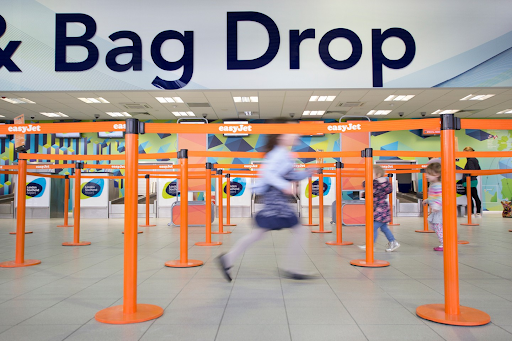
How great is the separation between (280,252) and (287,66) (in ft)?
24.4

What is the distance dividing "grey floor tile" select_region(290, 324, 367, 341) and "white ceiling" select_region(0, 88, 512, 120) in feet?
35.6

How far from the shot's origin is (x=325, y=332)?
2.45m

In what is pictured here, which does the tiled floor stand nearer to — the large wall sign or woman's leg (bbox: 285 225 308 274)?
woman's leg (bbox: 285 225 308 274)

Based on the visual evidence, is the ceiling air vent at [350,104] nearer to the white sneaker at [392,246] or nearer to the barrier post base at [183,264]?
the white sneaker at [392,246]

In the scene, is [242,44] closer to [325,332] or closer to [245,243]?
[245,243]

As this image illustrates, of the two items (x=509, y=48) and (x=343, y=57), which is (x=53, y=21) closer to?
(x=343, y=57)

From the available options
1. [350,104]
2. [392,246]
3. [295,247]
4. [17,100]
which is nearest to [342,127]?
[295,247]

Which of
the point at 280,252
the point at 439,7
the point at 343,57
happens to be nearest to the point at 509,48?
the point at 439,7

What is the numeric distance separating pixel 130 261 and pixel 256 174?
24.2 ft

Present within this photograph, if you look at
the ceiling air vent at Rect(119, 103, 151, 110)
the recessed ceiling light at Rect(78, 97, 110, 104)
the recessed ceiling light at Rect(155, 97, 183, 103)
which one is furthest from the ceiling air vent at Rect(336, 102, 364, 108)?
the recessed ceiling light at Rect(78, 97, 110, 104)

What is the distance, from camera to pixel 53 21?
468 inches

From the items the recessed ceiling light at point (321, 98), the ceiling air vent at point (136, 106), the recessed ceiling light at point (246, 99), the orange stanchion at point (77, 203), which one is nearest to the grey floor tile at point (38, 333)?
the orange stanchion at point (77, 203)

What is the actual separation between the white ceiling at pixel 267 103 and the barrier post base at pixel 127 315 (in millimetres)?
10536

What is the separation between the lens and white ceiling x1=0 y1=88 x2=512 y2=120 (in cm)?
1315
